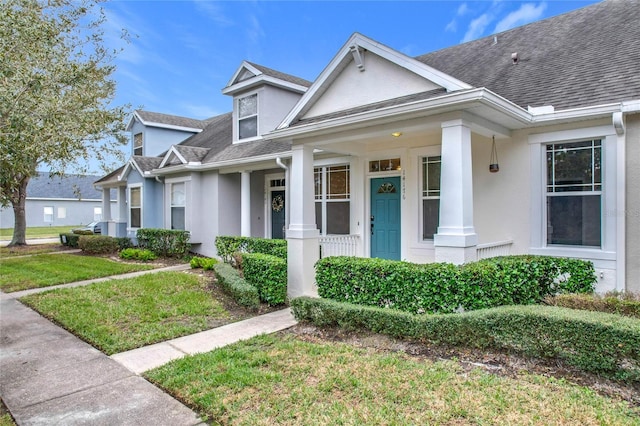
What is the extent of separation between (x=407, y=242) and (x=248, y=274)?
11.4 feet

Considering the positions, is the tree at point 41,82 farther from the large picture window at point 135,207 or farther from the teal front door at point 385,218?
the large picture window at point 135,207

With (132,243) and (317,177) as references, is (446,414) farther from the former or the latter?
(132,243)

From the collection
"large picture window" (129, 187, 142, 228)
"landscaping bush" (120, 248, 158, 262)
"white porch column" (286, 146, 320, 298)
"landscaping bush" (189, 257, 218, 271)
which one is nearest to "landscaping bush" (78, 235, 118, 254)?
"large picture window" (129, 187, 142, 228)

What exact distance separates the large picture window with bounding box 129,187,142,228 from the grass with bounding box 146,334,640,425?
42.7 ft

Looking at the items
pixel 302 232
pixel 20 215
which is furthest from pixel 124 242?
pixel 302 232

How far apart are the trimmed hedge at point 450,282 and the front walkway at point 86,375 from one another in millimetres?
1135

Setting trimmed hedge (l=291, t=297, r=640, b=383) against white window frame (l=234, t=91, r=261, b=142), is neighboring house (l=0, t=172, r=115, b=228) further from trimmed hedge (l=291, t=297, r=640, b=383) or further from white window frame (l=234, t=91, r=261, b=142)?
trimmed hedge (l=291, t=297, r=640, b=383)

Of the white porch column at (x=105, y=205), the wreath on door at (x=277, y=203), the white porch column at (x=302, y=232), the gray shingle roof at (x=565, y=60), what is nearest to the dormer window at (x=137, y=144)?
the white porch column at (x=105, y=205)

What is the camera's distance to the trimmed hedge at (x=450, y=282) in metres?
5.37

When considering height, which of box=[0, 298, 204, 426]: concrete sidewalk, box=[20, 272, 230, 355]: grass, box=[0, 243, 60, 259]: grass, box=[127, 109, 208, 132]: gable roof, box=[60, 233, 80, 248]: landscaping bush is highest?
box=[127, 109, 208, 132]: gable roof

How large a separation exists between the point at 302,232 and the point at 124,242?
1116cm

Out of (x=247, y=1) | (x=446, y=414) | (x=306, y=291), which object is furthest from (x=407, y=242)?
(x=247, y=1)

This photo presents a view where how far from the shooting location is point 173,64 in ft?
57.4

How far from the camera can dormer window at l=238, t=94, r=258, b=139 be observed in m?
13.3
